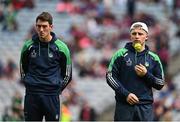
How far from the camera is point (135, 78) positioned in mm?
8391

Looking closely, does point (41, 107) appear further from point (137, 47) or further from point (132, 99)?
point (137, 47)

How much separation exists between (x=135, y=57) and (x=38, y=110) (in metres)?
1.32

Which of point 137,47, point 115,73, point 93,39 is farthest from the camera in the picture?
point 93,39

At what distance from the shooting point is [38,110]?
8.46 metres

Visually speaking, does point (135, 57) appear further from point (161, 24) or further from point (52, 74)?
point (161, 24)

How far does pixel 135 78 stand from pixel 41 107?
1172mm

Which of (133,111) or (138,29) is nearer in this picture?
(138,29)

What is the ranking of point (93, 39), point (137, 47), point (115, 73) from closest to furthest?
point (137, 47), point (115, 73), point (93, 39)

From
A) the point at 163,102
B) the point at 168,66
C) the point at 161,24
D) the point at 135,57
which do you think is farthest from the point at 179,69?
the point at 135,57

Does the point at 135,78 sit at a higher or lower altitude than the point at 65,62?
lower

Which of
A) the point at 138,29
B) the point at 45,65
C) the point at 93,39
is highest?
the point at 93,39

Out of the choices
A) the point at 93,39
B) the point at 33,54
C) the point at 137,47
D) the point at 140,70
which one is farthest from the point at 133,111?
the point at 93,39

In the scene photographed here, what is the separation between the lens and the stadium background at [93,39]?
17.0 meters

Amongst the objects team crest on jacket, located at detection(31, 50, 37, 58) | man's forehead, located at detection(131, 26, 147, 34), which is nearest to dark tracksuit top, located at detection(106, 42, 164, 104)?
man's forehead, located at detection(131, 26, 147, 34)
